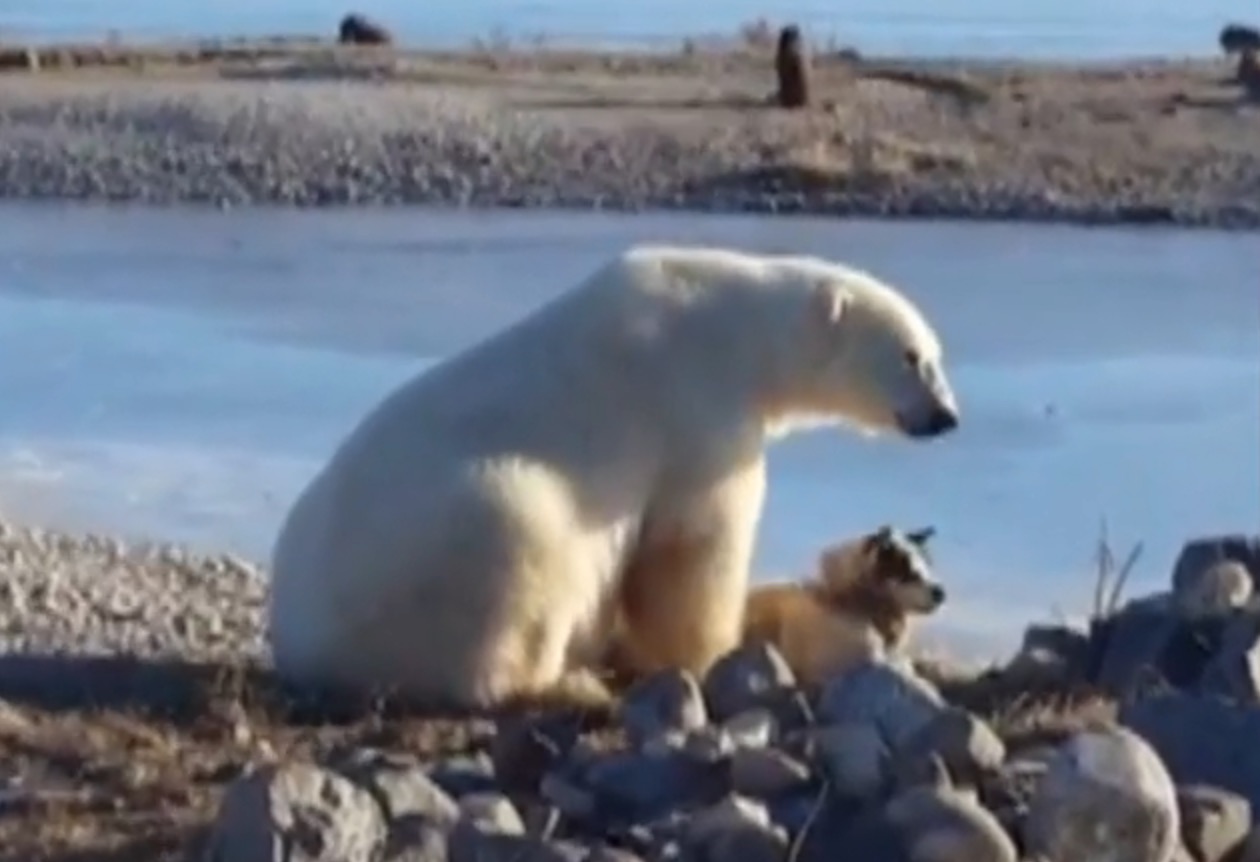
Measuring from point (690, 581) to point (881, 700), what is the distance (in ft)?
7.03

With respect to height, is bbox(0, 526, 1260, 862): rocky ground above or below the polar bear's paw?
above

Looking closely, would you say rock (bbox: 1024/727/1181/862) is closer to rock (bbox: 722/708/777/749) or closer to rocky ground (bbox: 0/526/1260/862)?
rocky ground (bbox: 0/526/1260/862)

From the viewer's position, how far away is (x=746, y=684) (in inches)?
299

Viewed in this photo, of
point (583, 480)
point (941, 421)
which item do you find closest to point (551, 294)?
point (941, 421)

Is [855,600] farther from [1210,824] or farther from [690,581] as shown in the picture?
[1210,824]

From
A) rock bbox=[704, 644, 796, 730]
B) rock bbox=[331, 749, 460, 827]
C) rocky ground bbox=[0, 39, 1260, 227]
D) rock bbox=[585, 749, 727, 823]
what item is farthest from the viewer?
rocky ground bbox=[0, 39, 1260, 227]

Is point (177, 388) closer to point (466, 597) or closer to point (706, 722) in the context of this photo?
point (466, 597)

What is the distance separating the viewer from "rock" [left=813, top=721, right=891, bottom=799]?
6.27 metres

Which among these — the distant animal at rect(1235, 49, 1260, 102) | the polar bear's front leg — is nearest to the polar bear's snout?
the polar bear's front leg

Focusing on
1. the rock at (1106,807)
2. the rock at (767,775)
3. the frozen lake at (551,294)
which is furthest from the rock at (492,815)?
the frozen lake at (551,294)

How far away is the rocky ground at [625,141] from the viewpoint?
32688mm

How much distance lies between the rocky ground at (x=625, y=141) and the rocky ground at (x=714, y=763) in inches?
922

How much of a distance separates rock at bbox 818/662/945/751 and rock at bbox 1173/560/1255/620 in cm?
131

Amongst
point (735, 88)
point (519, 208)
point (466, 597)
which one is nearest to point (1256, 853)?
point (466, 597)
